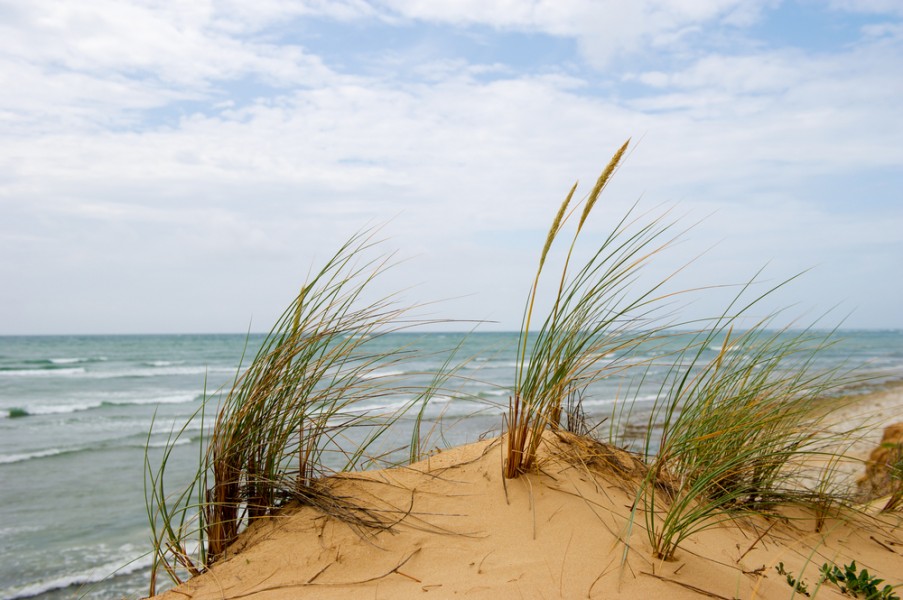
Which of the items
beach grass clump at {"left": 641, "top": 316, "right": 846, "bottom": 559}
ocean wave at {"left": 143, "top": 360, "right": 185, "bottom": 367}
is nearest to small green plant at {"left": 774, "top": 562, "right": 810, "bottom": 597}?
beach grass clump at {"left": 641, "top": 316, "right": 846, "bottom": 559}

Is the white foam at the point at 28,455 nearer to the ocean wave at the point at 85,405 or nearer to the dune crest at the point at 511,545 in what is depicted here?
the ocean wave at the point at 85,405

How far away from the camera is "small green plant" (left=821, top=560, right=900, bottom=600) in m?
2.14

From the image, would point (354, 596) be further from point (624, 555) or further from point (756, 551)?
point (756, 551)

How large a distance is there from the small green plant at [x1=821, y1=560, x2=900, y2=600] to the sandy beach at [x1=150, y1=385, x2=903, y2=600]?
0.05 metres

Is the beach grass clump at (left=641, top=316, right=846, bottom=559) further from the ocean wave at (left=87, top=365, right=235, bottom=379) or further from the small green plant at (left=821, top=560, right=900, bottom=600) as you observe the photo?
the ocean wave at (left=87, top=365, right=235, bottom=379)

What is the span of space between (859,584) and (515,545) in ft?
3.82

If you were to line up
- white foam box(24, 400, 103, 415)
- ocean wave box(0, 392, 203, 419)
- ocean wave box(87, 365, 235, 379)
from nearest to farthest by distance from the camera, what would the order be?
ocean wave box(0, 392, 203, 419), white foam box(24, 400, 103, 415), ocean wave box(87, 365, 235, 379)

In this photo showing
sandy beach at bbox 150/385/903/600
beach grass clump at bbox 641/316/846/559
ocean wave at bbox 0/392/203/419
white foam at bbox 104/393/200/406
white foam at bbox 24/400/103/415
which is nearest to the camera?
sandy beach at bbox 150/385/903/600

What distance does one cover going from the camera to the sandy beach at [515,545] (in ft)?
6.81

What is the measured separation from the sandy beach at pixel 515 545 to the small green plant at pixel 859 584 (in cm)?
5

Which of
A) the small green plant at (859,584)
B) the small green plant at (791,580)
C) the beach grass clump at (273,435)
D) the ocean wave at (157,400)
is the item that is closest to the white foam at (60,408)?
the ocean wave at (157,400)

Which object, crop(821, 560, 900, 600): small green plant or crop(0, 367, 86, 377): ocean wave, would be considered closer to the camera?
crop(821, 560, 900, 600): small green plant

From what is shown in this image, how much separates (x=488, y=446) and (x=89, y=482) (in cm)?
586

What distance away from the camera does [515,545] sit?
2.28m
